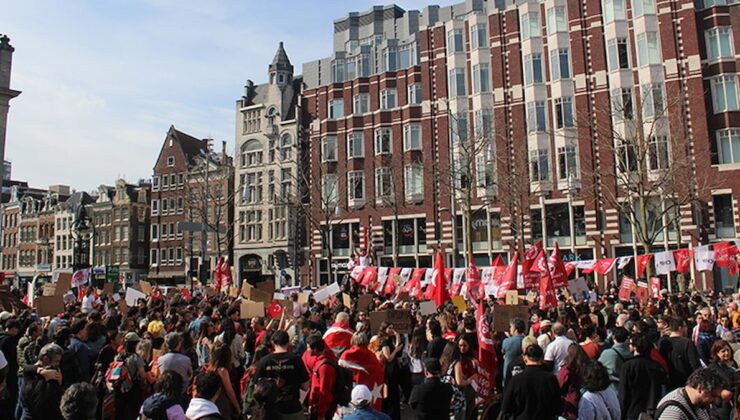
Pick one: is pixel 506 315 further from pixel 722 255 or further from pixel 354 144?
pixel 354 144

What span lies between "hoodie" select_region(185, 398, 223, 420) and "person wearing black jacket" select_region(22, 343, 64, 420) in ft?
6.81

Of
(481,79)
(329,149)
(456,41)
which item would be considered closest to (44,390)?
(481,79)

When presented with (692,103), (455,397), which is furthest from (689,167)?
(455,397)

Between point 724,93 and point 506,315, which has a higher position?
point 724,93

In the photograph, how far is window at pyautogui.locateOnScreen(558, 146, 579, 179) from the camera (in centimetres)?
4079

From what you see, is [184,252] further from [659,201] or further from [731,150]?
[731,150]

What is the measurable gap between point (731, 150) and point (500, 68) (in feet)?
54.2

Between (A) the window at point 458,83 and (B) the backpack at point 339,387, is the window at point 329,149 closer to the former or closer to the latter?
(A) the window at point 458,83

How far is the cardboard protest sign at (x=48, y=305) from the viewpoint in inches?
556

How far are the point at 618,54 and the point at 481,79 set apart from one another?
32.0 feet

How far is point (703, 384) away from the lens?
4.83 m

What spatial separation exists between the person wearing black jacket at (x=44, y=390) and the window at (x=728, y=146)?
3998 centimetres

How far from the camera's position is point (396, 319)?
10.5m

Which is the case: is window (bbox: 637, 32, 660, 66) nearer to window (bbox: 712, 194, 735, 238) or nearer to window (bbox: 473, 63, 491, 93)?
window (bbox: 712, 194, 735, 238)
